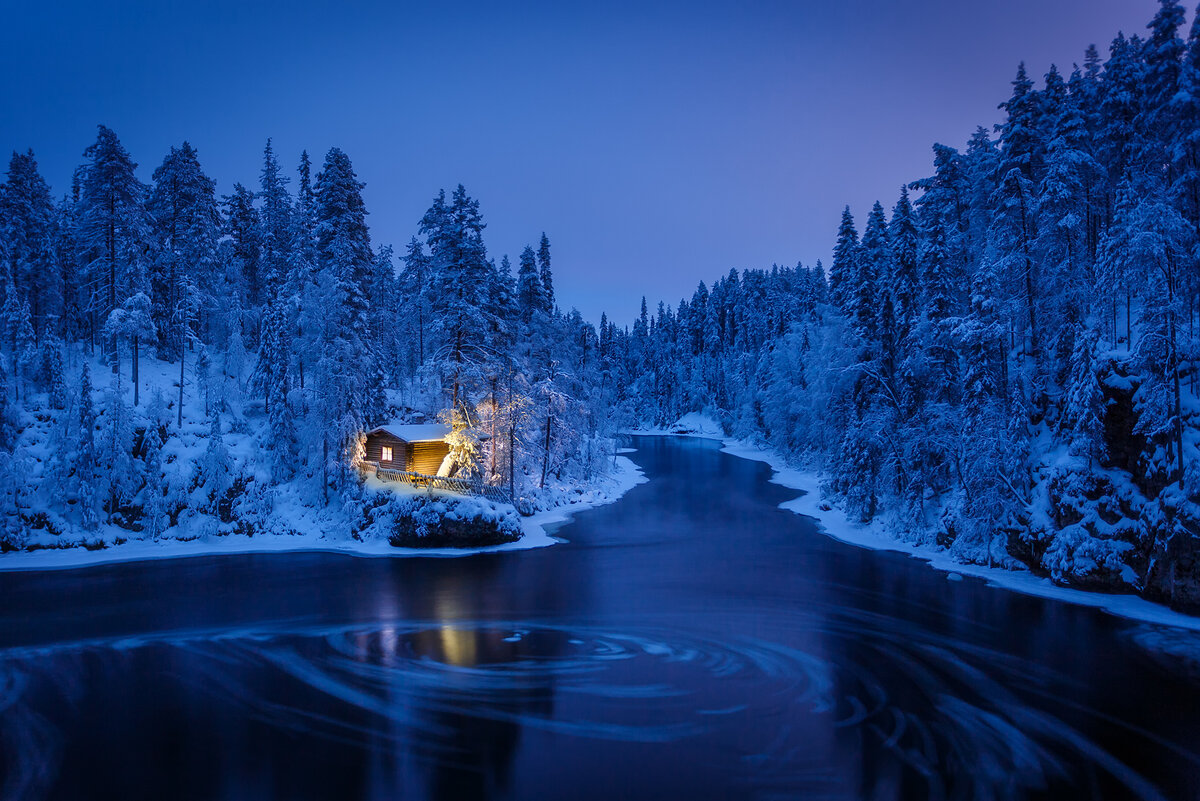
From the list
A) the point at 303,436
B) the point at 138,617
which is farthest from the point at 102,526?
the point at 138,617

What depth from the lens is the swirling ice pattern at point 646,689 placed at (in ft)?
39.2

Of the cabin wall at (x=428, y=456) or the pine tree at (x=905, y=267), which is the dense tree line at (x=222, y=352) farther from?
the pine tree at (x=905, y=267)

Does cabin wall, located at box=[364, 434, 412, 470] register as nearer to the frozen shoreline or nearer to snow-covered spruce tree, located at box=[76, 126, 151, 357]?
the frozen shoreline

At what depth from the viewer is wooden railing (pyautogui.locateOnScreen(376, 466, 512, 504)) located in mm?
34406

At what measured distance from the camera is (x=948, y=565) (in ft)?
91.5

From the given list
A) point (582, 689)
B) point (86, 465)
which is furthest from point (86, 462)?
point (582, 689)

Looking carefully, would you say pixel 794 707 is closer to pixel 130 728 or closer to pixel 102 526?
pixel 130 728

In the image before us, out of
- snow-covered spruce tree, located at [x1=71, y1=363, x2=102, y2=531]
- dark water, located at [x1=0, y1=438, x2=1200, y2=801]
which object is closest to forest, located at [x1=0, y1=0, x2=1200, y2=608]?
snow-covered spruce tree, located at [x1=71, y1=363, x2=102, y2=531]

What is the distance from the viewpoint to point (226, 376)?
4038cm

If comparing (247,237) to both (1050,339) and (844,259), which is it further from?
(1050,339)

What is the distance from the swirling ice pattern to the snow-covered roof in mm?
16925

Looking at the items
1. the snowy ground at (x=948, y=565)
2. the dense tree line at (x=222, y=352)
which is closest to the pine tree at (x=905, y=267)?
the snowy ground at (x=948, y=565)

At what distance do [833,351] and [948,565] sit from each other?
23.8 metres

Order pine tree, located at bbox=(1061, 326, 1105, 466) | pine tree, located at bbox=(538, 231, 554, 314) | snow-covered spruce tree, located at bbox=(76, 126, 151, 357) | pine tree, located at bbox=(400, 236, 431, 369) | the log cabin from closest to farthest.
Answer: pine tree, located at bbox=(1061, 326, 1105, 466)
the log cabin
snow-covered spruce tree, located at bbox=(76, 126, 151, 357)
pine tree, located at bbox=(538, 231, 554, 314)
pine tree, located at bbox=(400, 236, 431, 369)
